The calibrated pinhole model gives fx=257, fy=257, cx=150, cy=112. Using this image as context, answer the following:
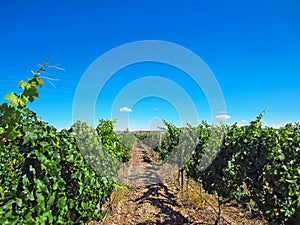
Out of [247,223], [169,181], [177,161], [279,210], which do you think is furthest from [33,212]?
[169,181]

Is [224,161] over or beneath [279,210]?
over

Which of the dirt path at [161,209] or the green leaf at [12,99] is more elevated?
the green leaf at [12,99]

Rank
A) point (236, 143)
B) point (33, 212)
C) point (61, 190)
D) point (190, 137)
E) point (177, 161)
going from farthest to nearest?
point (177, 161), point (190, 137), point (236, 143), point (61, 190), point (33, 212)

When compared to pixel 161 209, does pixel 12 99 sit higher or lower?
higher

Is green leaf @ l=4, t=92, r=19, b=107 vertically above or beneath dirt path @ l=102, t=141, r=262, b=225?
above

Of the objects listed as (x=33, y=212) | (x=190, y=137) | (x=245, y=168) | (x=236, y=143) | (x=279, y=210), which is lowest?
(x=279, y=210)

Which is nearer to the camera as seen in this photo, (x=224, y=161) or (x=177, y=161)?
(x=224, y=161)

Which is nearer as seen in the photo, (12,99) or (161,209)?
(12,99)

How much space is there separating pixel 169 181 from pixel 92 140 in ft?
26.7

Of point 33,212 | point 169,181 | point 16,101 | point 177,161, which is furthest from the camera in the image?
point 169,181

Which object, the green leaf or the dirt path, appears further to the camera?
the dirt path

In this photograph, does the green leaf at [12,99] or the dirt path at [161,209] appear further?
the dirt path at [161,209]

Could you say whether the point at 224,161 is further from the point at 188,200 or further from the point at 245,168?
the point at 188,200

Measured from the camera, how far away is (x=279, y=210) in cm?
407
